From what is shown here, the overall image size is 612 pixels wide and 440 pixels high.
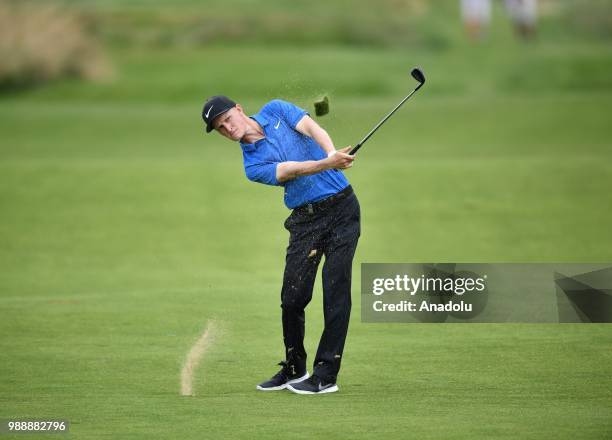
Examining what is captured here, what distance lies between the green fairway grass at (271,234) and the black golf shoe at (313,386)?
147 mm

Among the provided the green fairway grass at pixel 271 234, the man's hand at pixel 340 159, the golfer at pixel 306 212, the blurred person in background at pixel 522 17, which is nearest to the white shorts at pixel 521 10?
the blurred person in background at pixel 522 17

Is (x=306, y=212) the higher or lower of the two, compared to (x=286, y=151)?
lower

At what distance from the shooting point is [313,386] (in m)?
8.09

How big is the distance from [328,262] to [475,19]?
36.5 m

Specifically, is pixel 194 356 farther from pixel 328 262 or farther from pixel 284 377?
pixel 328 262

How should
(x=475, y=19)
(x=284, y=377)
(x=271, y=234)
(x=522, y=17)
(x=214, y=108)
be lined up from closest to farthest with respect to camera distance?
1. (x=214, y=108)
2. (x=284, y=377)
3. (x=271, y=234)
4. (x=475, y=19)
5. (x=522, y=17)

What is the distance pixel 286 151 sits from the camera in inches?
316

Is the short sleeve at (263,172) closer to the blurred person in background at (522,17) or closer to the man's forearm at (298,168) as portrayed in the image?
the man's forearm at (298,168)

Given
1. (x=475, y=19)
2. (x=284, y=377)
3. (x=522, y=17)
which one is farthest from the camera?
(x=522, y=17)

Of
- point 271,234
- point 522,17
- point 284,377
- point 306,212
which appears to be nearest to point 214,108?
point 306,212

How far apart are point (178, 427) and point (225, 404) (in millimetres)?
688

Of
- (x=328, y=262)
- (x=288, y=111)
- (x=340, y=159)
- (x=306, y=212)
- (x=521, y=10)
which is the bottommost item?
(x=328, y=262)

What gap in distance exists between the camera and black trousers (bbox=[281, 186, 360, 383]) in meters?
8.08

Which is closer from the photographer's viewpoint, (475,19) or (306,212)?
(306,212)
